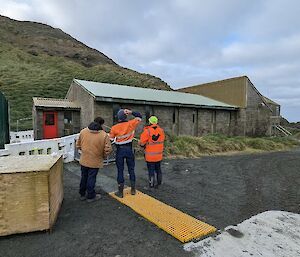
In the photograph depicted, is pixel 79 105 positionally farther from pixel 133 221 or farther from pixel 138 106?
pixel 133 221

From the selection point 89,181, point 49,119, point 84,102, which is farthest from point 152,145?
point 49,119

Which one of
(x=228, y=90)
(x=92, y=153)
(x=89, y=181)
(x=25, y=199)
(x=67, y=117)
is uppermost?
(x=228, y=90)

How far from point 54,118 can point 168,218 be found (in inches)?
561

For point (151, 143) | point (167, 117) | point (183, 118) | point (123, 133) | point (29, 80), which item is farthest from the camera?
point (29, 80)

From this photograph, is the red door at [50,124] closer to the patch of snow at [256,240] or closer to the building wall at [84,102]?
the building wall at [84,102]

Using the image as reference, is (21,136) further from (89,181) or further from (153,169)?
(89,181)

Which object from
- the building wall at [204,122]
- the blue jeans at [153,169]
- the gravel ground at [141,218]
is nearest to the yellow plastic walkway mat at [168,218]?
the gravel ground at [141,218]

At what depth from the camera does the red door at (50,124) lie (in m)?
16.2

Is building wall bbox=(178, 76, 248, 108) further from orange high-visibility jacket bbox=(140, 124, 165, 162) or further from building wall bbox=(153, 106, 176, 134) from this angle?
orange high-visibility jacket bbox=(140, 124, 165, 162)

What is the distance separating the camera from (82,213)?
4.31 metres

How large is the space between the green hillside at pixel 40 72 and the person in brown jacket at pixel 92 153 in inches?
806

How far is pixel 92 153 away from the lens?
4875 mm

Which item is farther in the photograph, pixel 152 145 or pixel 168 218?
pixel 152 145

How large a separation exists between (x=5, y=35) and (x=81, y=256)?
9047 centimetres
